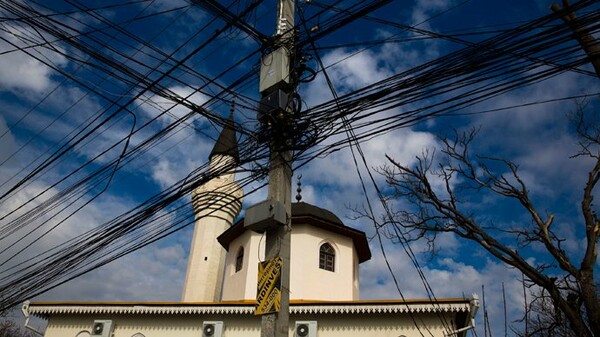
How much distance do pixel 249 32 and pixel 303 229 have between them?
9.72m

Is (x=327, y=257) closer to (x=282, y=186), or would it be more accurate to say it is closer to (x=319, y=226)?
(x=319, y=226)

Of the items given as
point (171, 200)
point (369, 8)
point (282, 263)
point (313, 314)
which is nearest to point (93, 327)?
point (313, 314)

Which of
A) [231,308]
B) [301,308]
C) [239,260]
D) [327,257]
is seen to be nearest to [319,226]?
[327,257]

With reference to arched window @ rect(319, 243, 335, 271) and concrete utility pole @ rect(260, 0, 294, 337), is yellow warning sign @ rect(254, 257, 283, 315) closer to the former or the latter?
concrete utility pole @ rect(260, 0, 294, 337)

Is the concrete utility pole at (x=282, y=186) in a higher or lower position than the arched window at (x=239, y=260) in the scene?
lower

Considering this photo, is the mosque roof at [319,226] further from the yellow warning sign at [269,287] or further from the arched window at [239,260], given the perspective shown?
the yellow warning sign at [269,287]

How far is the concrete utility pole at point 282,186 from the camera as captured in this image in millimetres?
4906

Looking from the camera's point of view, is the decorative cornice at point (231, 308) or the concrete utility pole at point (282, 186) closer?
the concrete utility pole at point (282, 186)

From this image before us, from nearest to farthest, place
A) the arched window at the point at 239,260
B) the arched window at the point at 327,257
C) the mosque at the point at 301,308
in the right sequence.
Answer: the mosque at the point at 301,308, the arched window at the point at 327,257, the arched window at the point at 239,260

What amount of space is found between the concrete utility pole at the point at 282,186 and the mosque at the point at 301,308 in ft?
Answer: 4.01

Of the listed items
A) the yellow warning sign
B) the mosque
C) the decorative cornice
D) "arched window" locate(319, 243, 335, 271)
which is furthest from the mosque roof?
the yellow warning sign

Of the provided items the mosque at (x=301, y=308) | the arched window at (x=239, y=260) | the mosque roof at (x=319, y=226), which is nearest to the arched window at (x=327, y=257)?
the mosque at (x=301, y=308)

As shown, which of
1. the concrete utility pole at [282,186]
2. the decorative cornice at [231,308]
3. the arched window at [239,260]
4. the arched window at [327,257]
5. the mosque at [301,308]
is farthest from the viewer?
the arched window at [239,260]

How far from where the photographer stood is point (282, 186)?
5.70 m
